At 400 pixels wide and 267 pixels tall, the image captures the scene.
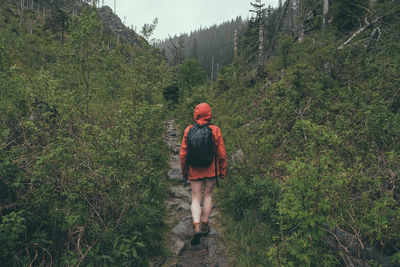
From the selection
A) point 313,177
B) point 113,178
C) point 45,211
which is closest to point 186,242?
point 113,178

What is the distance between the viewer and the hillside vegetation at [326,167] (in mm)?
2166

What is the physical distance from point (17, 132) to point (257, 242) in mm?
4689

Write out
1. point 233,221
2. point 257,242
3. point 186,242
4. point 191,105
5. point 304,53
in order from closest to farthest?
1. point 257,242
2. point 186,242
3. point 233,221
4. point 304,53
5. point 191,105

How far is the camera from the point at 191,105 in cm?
1277

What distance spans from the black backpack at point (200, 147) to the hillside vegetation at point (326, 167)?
1310mm

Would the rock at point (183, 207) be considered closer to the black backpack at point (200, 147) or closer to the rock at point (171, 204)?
the rock at point (171, 204)

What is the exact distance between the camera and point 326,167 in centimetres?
210

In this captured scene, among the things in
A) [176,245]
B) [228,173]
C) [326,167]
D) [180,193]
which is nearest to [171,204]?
[180,193]

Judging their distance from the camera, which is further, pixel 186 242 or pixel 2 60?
pixel 2 60

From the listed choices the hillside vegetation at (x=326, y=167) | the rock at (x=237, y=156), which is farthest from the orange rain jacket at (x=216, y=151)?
the rock at (x=237, y=156)

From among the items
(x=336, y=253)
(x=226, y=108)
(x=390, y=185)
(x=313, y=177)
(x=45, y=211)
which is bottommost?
(x=336, y=253)

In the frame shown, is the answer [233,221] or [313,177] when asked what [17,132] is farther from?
[313,177]

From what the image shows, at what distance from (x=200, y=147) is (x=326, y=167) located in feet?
6.37

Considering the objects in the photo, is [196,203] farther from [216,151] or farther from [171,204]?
[171,204]
